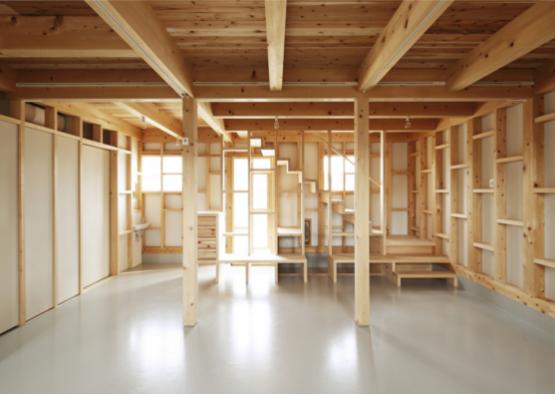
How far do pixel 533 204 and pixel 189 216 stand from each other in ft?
13.0

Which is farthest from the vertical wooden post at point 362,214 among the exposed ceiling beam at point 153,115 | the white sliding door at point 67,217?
the white sliding door at point 67,217

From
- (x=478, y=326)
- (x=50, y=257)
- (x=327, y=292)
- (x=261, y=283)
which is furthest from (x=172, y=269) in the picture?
(x=478, y=326)

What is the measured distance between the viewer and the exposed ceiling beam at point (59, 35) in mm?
2760

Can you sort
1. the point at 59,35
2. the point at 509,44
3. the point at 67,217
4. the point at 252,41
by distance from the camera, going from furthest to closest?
the point at 67,217 < the point at 252,41 < the point at 509,44 < the point at 59,35

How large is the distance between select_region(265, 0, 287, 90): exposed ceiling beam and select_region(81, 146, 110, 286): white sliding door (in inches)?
142

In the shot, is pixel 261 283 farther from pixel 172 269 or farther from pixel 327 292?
pixel 172 269

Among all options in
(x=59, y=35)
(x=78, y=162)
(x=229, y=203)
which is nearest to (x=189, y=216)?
(x=59, y=35)

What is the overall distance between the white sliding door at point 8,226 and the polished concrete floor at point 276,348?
0.26 metres

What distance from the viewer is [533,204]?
12.8ft

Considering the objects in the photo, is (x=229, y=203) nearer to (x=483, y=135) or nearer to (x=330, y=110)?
(x=330, y=110)

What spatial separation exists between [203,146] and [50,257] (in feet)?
12.3

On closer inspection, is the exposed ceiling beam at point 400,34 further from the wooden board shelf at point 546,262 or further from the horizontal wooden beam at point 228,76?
the wooden board shelf at point 546,262

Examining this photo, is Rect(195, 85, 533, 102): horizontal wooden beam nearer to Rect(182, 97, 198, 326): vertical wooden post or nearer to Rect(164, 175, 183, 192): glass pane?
Rect(182, 97, 198, 326): vertical wooden post

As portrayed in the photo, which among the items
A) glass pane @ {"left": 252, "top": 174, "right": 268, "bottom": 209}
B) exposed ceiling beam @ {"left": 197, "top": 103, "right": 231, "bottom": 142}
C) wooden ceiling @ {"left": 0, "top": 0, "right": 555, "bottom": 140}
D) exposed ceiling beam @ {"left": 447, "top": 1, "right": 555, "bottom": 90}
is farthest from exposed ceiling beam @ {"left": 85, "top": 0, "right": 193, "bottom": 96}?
glass pane @ {"left": 252, "top": 174, "right": 268, "bottom": 209}
